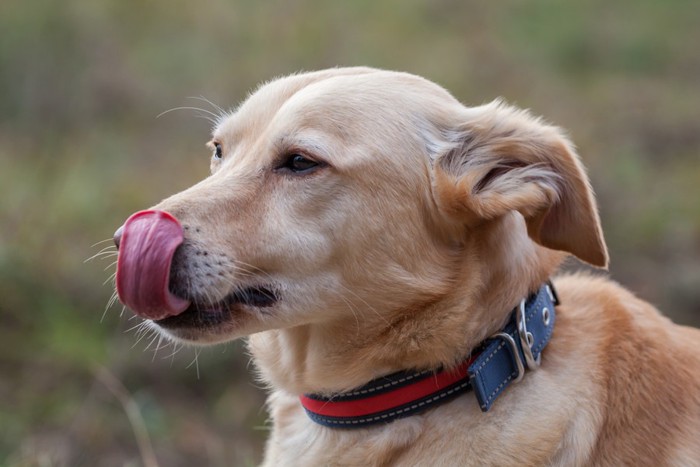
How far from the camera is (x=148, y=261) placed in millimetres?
2539

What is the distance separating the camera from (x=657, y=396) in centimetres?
266

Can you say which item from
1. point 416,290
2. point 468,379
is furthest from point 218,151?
point 468,379

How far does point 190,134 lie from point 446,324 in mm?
6337

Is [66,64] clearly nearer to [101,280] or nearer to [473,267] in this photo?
[101,280]

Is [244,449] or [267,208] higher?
[267,208]

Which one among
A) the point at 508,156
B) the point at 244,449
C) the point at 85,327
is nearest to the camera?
the point at 508,156

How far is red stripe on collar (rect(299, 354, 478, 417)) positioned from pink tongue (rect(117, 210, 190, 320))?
0.62 m

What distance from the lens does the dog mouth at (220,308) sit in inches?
106

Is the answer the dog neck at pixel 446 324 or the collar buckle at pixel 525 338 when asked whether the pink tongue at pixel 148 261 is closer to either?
the dog neck at pixel 446 324

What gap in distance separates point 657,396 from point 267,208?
129cm

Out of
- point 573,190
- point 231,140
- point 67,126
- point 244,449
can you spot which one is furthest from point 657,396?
point 67,126

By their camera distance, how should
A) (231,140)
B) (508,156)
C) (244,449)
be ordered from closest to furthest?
(508,156)
(231,140)
(244,449)

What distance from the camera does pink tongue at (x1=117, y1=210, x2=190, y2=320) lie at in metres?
2.52

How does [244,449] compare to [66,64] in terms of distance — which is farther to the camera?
[66,64]
